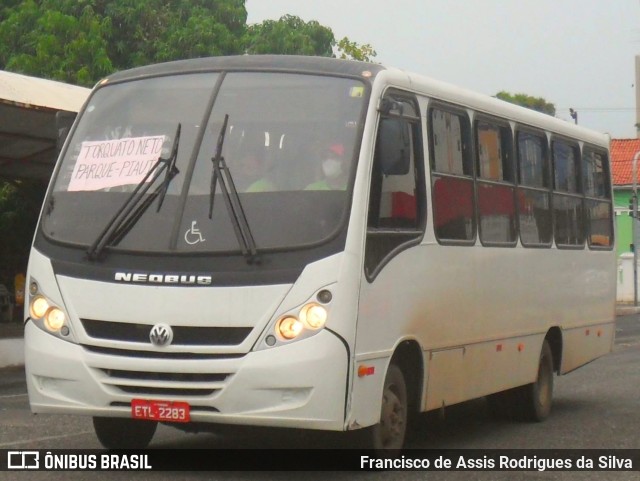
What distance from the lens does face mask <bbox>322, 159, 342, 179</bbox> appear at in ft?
29.5

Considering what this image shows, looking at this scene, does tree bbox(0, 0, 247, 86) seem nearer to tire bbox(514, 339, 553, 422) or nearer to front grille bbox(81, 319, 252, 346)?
tire bbox(514, 339, 553, 422)

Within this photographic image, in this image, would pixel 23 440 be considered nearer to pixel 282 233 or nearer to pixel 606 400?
pixel 282 233

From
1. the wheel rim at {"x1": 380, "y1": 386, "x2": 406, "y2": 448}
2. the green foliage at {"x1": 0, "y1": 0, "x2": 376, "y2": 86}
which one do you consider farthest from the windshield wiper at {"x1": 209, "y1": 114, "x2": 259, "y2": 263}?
the green foliage at {"x1": 0, "y1": 0, "x2": 376, "y2": 86}

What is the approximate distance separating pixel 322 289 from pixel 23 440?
12.2 feet

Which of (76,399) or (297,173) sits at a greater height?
(297,173)

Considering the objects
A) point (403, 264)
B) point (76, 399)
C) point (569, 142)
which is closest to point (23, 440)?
point (76, 399)

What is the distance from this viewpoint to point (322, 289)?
28.0 ft

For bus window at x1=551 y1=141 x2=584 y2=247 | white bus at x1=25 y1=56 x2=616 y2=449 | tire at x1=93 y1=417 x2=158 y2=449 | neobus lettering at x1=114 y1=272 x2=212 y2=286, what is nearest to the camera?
white bus at x1=25 y1=56 x2=616 y2=449

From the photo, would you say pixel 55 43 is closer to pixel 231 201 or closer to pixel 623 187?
pixel 231 201

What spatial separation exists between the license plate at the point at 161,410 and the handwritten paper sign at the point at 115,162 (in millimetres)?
1480

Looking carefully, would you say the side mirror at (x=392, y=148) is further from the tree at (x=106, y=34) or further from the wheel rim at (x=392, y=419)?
the tree at (x=106, y=34)

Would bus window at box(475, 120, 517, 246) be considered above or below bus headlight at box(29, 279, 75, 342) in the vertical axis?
above

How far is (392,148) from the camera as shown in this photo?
30.8 ft

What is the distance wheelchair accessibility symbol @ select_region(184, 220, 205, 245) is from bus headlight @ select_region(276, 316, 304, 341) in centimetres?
77
